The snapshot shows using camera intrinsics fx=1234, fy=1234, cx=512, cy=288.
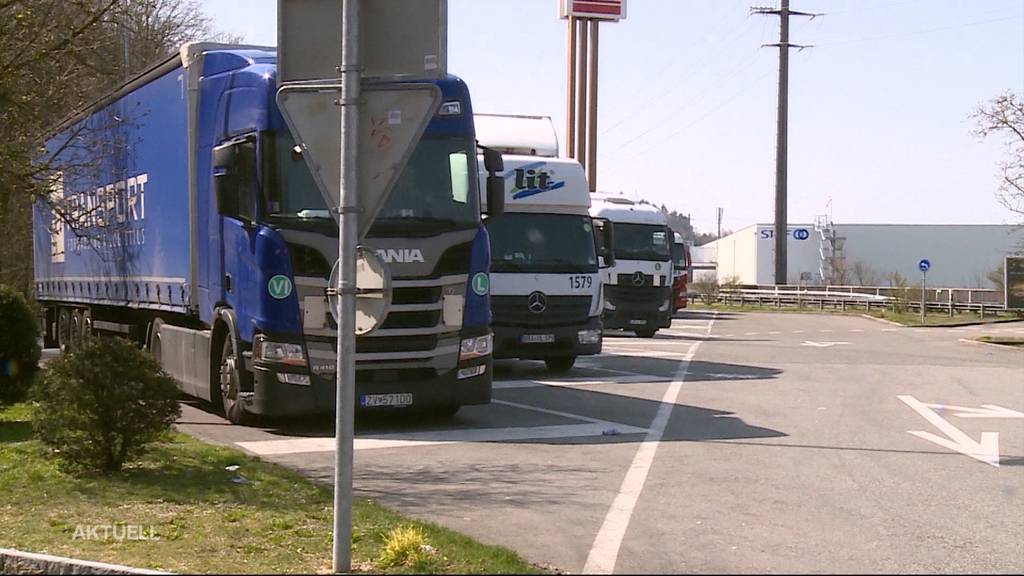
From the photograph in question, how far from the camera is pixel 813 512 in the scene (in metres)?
9.09

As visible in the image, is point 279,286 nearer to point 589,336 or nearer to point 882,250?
point 589,336

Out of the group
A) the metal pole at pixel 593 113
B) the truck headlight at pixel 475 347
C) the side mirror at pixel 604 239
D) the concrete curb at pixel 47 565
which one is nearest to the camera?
the concrete curb at pixel 47 565

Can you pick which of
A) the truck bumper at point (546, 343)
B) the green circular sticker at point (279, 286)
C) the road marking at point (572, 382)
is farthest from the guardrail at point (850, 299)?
the green circular sticker at point (279, 286)

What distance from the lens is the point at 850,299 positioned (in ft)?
217

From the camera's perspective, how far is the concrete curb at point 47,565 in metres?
7.12

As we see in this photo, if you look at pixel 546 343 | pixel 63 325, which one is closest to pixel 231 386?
pixel 546 343

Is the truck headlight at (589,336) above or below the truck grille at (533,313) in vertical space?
below

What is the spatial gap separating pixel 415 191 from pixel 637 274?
1813cm

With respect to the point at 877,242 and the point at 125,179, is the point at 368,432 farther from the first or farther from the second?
the point at 877,242

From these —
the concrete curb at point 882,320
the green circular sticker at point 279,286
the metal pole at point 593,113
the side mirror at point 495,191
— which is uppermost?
the metal pole at point 593,113

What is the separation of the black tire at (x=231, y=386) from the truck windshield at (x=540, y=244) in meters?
6.27

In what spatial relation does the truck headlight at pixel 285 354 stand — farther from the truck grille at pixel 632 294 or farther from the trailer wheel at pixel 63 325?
the truck grille at pixel 632 294

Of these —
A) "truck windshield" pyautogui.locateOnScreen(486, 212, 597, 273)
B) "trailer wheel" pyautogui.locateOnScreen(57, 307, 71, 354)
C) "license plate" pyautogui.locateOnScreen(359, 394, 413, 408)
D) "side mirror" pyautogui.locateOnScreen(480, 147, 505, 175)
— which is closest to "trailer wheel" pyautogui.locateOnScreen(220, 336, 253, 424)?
"license plate" pyautogui.locateOnScreen(359, 394, 413, 408)

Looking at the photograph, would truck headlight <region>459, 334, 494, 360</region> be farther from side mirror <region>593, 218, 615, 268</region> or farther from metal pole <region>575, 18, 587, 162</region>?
metal pole <region>575, 18, 587, 162</region>
